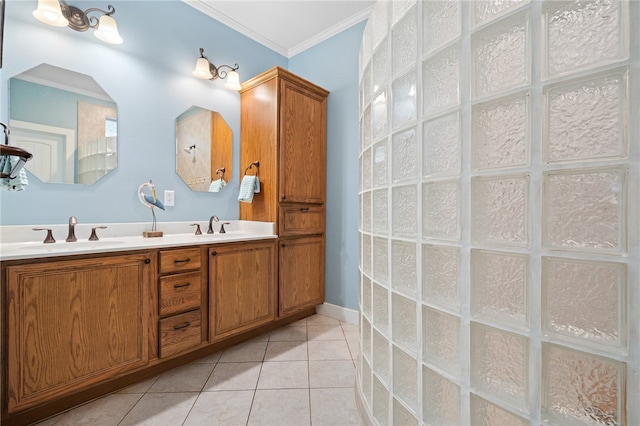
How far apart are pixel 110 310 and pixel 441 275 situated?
1.58 meters

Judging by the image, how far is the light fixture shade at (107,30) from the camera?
1691 mm

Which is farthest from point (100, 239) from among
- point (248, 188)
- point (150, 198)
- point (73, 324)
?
point (248, 188)

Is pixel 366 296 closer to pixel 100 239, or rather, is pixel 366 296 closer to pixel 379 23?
pixel 379 23

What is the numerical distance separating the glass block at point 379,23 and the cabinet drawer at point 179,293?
1634 millimetres

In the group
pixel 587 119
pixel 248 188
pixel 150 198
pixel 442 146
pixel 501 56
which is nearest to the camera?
pixel 587 119

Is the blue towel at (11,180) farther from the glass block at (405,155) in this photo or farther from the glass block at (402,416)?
the glass block at (402,416)

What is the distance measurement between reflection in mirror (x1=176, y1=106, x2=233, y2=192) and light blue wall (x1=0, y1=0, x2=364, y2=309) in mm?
57

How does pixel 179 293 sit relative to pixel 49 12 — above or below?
below

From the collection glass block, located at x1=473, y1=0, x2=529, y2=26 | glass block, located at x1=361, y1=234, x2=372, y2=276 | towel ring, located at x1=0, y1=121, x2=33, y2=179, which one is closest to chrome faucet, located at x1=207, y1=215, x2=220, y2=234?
towel ring, located at x1=0, y1=121, x2=33, y2=179

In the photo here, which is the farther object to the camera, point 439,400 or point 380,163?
point 380,163

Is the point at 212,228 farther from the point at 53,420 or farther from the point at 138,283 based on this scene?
the point at 53,420

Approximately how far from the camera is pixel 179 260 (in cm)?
165

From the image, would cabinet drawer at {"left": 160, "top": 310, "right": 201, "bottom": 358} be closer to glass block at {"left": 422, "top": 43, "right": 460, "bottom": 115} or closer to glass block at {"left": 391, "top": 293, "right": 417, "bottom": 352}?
glass block at {"left": 391, "top": 293, "right": 417, "bottom": 352}

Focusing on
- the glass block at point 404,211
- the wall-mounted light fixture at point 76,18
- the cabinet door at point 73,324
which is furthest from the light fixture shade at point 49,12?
the glass block at point 404,211
